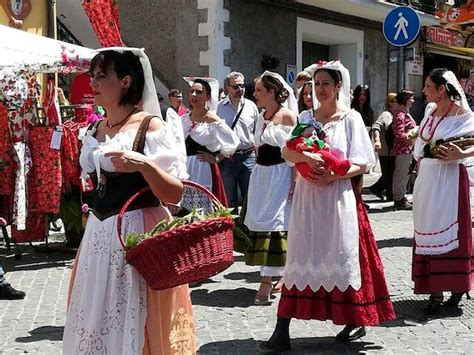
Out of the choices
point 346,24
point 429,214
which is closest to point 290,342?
point 429,214

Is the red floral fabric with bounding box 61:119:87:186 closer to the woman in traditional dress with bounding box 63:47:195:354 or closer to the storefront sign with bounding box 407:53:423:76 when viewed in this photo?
the woman in traditional dress with bounding box 63:47:195:354

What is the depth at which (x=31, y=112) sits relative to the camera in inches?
324

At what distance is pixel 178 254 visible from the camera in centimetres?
→ 321

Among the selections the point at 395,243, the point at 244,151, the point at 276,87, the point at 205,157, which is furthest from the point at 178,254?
the point at 395,243

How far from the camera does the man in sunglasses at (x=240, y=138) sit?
344 inches

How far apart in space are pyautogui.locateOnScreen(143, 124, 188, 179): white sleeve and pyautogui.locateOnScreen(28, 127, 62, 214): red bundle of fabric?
4.85 meters

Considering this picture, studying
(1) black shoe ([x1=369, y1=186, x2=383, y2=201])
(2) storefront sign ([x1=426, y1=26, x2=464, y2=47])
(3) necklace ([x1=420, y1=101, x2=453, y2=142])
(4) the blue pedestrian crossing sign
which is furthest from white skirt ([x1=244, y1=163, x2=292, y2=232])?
(2) storefront sign ([x1=426, y1=26, x2=464, y2=47])

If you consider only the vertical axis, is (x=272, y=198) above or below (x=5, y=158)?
below

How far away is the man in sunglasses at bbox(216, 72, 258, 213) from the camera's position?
8750mm

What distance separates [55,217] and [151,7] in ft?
25.2

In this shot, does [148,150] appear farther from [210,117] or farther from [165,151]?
[210,117]

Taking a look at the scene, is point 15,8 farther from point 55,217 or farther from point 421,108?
point 421,108

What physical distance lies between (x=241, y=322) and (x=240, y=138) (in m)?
3.53

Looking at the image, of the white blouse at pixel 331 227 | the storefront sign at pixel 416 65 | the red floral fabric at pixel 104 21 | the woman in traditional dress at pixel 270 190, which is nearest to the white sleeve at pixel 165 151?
the white blouse at pixel 331 227
